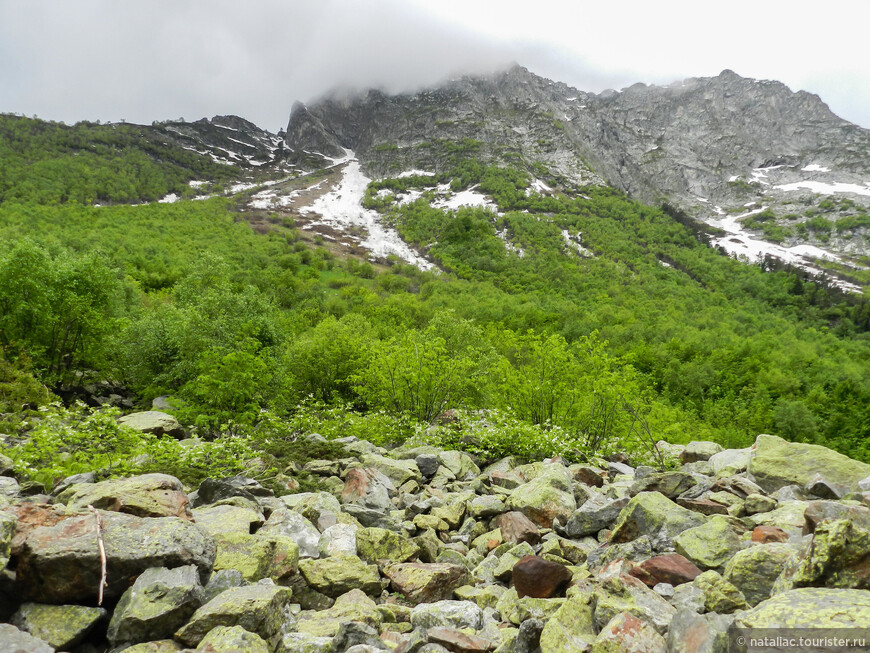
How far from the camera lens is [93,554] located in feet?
13.6

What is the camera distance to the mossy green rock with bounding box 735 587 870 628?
317cm

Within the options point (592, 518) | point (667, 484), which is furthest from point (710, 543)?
point (667, 484)

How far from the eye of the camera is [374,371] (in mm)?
17781

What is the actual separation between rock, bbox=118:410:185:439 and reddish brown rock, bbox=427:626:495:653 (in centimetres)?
1171

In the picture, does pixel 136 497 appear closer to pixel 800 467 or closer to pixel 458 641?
pixel 458 641

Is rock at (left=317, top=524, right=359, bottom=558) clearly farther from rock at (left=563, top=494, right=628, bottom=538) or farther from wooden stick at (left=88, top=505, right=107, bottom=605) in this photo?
rock at (left=563, top=494, right=628, bottom=538)

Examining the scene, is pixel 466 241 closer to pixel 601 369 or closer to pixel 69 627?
pixel 601 369

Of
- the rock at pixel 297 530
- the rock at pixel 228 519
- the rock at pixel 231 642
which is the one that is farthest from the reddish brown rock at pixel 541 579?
the rock at pixel 228 519

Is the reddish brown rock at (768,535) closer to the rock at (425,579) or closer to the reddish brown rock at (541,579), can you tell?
the reddish brown rock at (541,579)

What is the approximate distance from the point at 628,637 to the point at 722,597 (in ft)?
3.67

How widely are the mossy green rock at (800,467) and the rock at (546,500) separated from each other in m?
3.97

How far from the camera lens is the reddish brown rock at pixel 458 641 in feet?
13.7

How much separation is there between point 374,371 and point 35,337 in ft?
56.4

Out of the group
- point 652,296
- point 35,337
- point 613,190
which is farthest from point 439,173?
point 35,337
